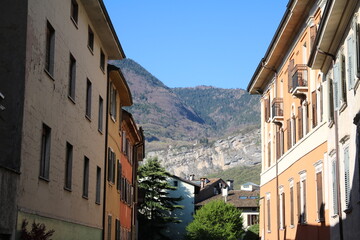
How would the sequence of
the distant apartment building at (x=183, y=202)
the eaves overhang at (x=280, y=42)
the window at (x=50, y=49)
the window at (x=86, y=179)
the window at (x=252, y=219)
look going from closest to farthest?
the window at (x=50, y=49) < the window at (x=86, y=179) < the eaves overhang at (x=280, y=42) < the window at (x=252, y=219) < the distant apartment building at (x=183, y=202)

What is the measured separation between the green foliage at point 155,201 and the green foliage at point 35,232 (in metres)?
70.5

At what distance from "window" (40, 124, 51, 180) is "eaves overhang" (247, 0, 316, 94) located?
13435mm

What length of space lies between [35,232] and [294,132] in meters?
17.7

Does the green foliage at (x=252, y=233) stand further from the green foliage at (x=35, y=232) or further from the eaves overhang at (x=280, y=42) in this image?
the green foliage at (x=35, y=232)

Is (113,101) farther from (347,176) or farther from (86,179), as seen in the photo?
(347,176)

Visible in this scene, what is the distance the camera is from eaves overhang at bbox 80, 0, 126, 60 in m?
22.6

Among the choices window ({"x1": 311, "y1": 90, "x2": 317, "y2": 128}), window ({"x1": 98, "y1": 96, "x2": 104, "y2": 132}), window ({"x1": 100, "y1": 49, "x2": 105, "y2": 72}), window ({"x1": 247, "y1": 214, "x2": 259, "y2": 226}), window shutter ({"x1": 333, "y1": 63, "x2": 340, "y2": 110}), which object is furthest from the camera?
window ({"x1": 247, "y1": 214, "x2": 259, "y2": 226})

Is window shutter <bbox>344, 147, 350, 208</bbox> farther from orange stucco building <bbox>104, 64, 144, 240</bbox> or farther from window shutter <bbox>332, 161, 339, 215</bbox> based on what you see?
orange stucco building <bbox>104, 64, 144, 240</bbox>

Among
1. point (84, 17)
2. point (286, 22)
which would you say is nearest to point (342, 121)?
point (84, 17)

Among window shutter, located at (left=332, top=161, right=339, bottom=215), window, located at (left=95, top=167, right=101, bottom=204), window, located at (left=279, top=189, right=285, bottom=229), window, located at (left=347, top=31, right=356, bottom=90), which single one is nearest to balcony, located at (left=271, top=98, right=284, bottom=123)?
window, located at (left=279, top=189, right=285, bottom=229)

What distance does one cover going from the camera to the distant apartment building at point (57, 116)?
46.9ft

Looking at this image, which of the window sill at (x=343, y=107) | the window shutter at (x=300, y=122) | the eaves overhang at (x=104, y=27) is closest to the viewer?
the window sill at (x=343, y=107)

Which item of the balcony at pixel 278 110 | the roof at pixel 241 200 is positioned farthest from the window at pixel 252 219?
the balcony at pixel 278 110

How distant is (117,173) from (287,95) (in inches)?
351
